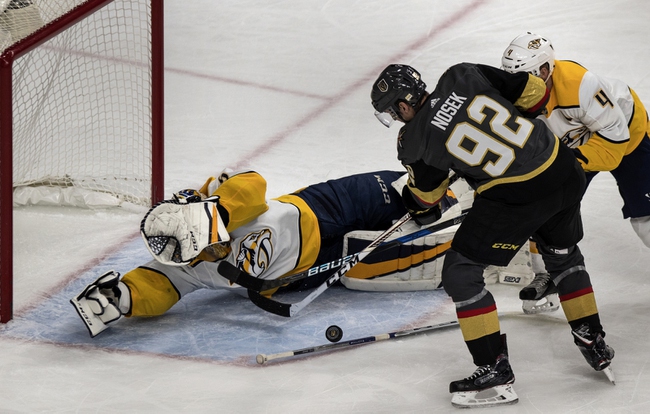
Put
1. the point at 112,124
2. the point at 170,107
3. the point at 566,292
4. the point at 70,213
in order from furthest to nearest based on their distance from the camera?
1. the point at 170,107
2. the point at 112,124
3. the point at 70,213
4. the point at 566,292

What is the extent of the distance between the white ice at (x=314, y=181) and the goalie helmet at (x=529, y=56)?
816mm

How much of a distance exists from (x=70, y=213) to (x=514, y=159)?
2.21 meters

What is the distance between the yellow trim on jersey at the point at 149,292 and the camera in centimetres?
361

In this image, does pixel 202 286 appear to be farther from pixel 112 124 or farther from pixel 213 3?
pixel 213 3

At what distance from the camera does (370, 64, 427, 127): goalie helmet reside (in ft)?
9.96

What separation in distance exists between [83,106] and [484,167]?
242cm

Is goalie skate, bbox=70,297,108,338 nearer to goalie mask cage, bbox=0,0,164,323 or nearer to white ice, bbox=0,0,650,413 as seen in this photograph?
white ice, bbox=0,0,650,413

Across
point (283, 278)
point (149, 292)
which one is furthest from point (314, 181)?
point (149, 292)

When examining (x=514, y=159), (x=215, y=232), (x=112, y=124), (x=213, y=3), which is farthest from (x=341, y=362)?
(x=213, y=3)

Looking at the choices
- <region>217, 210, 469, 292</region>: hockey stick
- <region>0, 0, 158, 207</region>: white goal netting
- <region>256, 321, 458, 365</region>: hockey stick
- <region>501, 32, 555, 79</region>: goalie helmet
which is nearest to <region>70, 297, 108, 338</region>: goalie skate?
<region>217, 210, 469, 292</region>: hockey stick

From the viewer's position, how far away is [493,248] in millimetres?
3078

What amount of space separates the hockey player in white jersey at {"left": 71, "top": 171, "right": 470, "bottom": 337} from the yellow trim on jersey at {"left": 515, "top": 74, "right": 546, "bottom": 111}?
75 centimetres

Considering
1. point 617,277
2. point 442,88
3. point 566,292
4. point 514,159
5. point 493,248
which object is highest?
point 442,88

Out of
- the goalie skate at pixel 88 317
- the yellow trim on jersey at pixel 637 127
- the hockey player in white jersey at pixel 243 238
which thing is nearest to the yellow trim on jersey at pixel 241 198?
the hockey player in white jersey at pixel 243 238
